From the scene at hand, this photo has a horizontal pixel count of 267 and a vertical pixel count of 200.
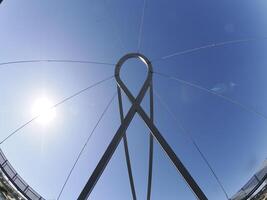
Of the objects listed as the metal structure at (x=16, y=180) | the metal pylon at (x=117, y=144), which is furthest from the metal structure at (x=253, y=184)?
the metal structure at (x=16, y=180)

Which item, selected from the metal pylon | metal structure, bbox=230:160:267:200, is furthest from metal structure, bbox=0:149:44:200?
metal structure, bbox=230:160:267:200

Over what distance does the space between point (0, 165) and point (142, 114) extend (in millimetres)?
11514

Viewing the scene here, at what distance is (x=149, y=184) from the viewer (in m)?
24.8

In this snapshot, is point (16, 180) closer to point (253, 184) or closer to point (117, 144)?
point (117, 144)

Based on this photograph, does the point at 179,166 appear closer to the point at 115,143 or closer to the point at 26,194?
the point at 115,143

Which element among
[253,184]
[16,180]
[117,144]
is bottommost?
[16,180]

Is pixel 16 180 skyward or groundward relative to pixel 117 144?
groundward

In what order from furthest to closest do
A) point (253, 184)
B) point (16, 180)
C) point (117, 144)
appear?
point (253, 184) → point (16, 180) → point (117, 144)

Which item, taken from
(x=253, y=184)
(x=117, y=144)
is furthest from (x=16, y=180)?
(x=253, y=184)

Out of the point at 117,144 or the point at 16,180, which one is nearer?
the point at 117,144

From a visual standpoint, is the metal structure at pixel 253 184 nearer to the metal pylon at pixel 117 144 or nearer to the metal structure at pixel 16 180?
the metal pylon at pixel 117 144

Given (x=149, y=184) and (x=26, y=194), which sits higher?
(x=149, y=184)

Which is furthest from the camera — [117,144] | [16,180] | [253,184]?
[253,184]

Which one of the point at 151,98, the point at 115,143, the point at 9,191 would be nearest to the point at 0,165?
the point at 9,191
